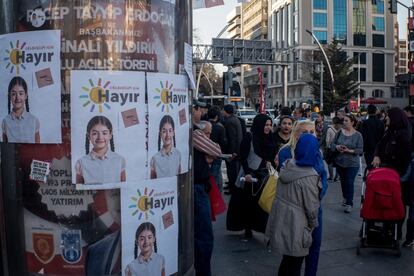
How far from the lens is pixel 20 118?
3.46m

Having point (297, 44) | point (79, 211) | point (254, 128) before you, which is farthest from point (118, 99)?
point (297, 44)

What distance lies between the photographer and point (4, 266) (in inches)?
146

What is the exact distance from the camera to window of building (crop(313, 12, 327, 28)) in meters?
105

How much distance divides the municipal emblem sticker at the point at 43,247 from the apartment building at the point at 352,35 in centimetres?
10207

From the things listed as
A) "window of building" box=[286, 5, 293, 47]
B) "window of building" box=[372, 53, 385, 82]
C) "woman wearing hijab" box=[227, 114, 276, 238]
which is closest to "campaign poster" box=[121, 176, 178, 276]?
"woman wearing hijab" box=[227, 114, 276, 238]

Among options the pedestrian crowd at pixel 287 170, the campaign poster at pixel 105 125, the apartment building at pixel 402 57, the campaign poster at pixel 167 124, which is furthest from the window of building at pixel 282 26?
the campaign poster at pixel 105 125

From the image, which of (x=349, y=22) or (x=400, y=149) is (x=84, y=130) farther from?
(x=349, y=22)

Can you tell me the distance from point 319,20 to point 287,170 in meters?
106

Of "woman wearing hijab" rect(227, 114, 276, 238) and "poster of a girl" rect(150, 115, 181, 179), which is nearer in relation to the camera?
"poster of a girl" rect(150, 115, 181, 179)

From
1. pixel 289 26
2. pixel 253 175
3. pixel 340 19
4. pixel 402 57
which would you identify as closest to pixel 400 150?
pixel 253 175

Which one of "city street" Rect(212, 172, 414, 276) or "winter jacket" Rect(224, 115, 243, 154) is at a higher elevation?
"winter jacket" Rect(224, 115, 243, 154)

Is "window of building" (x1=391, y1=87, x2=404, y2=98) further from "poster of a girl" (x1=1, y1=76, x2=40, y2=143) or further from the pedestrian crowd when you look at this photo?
"poster of a girl" (x1=1, y1=76, x2=40, y2=143)

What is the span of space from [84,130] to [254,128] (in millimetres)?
4169

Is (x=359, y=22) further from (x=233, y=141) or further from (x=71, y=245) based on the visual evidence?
(x=71, y=245)
